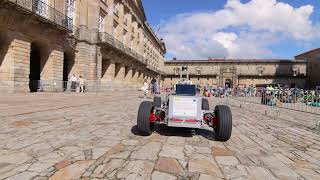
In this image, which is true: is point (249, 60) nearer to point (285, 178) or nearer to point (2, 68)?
point (2, 68)

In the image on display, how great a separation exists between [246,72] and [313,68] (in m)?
15.7

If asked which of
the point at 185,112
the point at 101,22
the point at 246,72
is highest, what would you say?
the point at 101,22

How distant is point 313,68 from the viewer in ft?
212

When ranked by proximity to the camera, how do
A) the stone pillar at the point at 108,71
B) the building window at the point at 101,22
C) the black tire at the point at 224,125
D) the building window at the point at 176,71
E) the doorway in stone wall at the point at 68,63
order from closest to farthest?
the black tire at the point at 224,125 < the doorway in stone wall at the point at 68,63 < the building window at the point at 101,22 < the stone pillar at the point at 108,71 < the building window at the point at 176,71

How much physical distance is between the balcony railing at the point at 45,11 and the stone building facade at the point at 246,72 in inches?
2030

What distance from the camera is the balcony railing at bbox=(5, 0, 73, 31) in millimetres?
15753

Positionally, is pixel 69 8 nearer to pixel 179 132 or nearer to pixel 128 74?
pixel 128 74

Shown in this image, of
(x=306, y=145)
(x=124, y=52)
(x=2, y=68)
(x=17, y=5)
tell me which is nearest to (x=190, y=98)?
(x=306, y=145)

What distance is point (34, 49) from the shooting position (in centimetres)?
2175

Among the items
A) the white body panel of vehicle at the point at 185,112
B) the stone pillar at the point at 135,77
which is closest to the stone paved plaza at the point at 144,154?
the white body panel of vehicle at the point at 185,112

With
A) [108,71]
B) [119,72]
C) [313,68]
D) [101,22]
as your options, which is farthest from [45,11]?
[313,68]

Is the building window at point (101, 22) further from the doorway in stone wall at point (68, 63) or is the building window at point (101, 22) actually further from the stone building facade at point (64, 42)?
the doorway in stone wall at point (68, 63)

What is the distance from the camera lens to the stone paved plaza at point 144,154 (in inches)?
131

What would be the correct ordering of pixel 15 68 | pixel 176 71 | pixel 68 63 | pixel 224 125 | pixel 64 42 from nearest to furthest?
pixel 224 125, pixel 15 68, pixel 64 42, pixel 68 63, pixel 176 71
